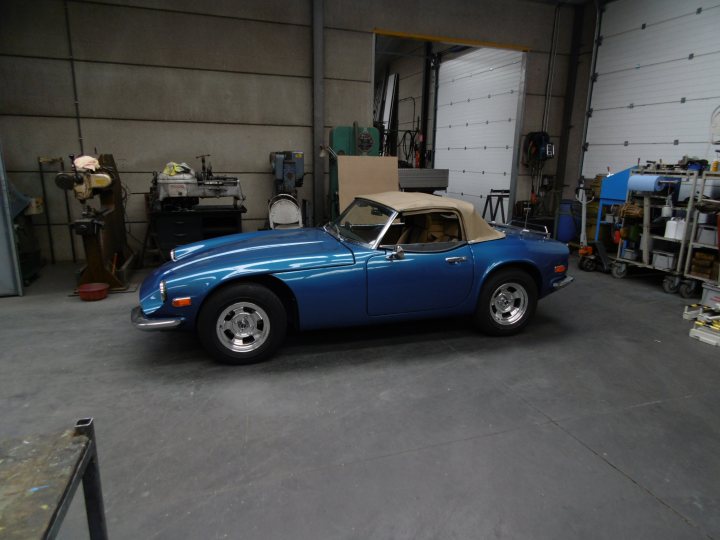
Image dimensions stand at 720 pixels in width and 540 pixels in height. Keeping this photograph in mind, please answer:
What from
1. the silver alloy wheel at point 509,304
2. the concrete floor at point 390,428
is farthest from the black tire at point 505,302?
the concrete floor at point 390,428

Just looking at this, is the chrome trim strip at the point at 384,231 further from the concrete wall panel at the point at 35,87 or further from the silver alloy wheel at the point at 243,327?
the concrete wall panel at the point at 35,87

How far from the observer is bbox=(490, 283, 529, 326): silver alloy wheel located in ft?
13.5

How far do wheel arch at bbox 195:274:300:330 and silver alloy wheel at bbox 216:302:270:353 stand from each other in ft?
0.53

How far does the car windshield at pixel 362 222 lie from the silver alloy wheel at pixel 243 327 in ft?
3.47

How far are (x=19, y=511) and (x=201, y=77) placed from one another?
7.30m

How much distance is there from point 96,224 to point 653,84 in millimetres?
8869

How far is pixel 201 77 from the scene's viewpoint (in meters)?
7.12

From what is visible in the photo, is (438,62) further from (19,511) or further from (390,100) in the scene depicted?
(19,511)

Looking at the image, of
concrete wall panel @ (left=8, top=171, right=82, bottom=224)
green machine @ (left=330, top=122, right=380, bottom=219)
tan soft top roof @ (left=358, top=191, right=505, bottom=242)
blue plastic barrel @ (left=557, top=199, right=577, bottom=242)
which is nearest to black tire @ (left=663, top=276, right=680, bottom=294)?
blue plastic barrel @ (left=557, top=199, right=577, bottom=242)

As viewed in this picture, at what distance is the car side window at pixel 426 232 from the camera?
3.84 meters

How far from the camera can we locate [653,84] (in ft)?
24.9

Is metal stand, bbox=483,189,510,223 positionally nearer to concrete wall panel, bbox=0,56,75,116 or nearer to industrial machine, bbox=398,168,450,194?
industrial machine, bbox=398,168,450,194

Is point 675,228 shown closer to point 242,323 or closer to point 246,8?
point 242,323

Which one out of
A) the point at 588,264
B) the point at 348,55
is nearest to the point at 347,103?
the point at 348,55
